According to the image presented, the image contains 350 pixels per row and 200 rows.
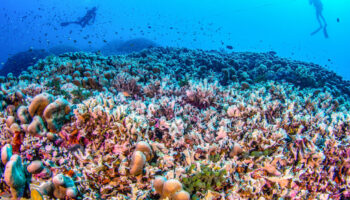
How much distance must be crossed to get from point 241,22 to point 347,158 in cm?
17394

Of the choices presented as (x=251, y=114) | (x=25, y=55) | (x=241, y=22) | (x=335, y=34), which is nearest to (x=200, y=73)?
(x=251, y=114)

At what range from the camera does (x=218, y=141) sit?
2734 millimetres

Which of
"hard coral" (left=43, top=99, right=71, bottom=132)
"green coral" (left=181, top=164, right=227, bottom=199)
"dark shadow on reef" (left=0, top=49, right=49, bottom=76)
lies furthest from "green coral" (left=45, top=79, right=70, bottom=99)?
"dark shadow on reef" (left=0, top=49, right=49, bottom=76)

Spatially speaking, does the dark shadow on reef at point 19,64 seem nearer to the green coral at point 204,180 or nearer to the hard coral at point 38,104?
the hard coral at point 38,104

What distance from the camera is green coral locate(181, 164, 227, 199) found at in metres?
1.94

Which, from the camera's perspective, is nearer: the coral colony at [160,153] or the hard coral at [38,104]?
the coral colony at [160,153]

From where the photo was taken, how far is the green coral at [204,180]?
Answer: 6.37 feet

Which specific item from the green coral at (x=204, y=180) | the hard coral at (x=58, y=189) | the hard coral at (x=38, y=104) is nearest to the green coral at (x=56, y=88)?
the hard coral at (x=38, y=104)

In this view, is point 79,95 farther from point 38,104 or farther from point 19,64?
point 19,64

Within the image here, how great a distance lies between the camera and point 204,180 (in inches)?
80.6

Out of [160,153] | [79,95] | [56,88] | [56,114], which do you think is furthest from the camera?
[56,88]

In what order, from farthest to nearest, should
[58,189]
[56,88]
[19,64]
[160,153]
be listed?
1. [19,64]
2. [56,88]
3. [160,153]
4. [58,189]

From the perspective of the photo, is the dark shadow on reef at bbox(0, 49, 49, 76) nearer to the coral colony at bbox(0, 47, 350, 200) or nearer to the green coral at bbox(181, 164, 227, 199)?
the coral colony at bbox(0, 47, 350, 200)

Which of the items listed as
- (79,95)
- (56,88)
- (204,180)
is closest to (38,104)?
(79,95)
